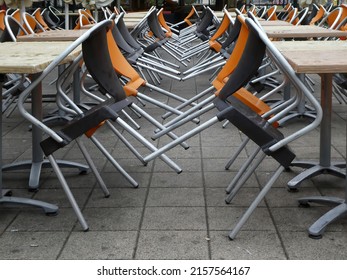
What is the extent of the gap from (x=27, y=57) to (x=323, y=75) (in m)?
1.53

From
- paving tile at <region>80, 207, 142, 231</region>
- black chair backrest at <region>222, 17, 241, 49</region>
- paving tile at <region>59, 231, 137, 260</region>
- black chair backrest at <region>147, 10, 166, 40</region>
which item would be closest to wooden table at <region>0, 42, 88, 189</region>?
paving tile at <region>80, 207, 142, 231</region>

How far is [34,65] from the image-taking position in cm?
273

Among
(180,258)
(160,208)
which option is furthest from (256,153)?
(180,258)

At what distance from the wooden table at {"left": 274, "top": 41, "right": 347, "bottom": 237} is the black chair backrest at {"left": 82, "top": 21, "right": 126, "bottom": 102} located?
85 centimetres

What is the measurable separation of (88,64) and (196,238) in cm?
95

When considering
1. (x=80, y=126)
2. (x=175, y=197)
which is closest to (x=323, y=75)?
(x=175, y=197)

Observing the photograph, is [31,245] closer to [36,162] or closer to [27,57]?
[27,57]

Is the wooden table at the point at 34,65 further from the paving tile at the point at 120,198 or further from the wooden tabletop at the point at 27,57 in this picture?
the paving tile at the point at 120,198

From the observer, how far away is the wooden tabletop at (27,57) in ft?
8.92

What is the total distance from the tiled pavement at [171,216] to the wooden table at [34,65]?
2.9 inches

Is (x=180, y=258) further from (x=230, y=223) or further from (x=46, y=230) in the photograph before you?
(x=46, y=230)

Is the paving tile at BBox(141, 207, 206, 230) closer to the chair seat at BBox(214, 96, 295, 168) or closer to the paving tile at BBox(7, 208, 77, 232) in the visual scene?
the paving tile at BBox(7, 208, 77, 232)

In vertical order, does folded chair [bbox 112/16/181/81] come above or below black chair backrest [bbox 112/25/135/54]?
below

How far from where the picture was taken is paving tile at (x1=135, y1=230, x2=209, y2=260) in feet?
9.05
